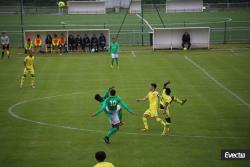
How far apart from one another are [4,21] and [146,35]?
2039 cm

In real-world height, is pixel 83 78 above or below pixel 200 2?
below

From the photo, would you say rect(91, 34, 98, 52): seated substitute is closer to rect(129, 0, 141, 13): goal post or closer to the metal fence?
the metal fence

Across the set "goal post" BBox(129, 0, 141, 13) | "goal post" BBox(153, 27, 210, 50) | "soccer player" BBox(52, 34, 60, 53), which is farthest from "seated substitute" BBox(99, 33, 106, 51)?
"goal post" BBox(129, 0, 141, 13)

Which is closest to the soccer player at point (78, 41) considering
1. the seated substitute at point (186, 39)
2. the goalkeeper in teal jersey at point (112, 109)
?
the seated substitute at point (186, 39)

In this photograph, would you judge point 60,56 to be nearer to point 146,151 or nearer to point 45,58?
point 45,58

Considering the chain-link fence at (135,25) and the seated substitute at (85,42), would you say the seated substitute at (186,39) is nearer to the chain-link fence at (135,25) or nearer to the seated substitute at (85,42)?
the chain-link fence at (135,25)

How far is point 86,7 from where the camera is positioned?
267 ft

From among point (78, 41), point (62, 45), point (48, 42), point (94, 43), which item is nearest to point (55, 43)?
point (48, 42)

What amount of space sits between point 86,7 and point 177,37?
38.0 metres

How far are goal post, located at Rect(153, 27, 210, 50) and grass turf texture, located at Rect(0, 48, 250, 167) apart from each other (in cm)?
405

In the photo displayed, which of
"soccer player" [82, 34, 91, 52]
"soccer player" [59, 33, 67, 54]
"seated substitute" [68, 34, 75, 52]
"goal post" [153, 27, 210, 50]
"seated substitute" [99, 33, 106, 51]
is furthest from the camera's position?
"goal post" [153, 27, 210, 50]

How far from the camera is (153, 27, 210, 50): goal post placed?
148 ft

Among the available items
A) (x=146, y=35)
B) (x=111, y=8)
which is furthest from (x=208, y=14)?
(x=146, y=35)

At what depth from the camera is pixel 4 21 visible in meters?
67.2
